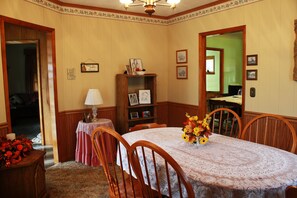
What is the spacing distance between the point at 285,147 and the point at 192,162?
190 centimetres

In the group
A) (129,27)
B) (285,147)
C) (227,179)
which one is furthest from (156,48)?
(227,179)

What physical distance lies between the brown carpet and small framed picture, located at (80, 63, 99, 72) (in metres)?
1.53

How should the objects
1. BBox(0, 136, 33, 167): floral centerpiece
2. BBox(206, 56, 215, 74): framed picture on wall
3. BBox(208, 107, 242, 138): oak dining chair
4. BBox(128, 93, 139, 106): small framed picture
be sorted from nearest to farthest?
BBox(0, 136, 33, 167): floral centerpiece → BBox(208, 107, 242, 138): oak dining chair → BBox(128, 93, 139, 106): small framed picture → BBox(206, 56, 215, 74): framed picture on wall

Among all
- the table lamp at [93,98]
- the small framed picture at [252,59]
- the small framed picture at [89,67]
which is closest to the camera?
the small framed picture at [252,59]

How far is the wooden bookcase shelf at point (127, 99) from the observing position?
4.33 meters

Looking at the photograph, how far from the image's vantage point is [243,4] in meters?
3.67

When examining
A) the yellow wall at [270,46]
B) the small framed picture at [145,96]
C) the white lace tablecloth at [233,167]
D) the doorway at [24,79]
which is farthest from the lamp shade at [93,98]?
the doorway at [24,79]

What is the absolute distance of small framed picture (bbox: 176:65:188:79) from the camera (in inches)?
187

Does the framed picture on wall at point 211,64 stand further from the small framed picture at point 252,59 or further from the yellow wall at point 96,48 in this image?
the small framed picture at point 252,59

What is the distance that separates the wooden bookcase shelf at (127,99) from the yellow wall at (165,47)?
8.9 inches

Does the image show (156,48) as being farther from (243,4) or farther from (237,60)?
(237,60)

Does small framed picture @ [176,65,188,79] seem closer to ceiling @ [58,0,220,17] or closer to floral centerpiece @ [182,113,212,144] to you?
ceiling @ [58,0,220,17]

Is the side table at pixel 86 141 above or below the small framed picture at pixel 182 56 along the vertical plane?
below

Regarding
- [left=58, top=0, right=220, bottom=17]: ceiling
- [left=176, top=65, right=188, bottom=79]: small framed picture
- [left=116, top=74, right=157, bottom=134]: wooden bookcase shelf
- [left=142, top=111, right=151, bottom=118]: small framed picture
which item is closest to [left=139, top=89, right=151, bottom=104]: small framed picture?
[left=116, top=74, right=157, bottom=134]: wooden bookcase shelf
